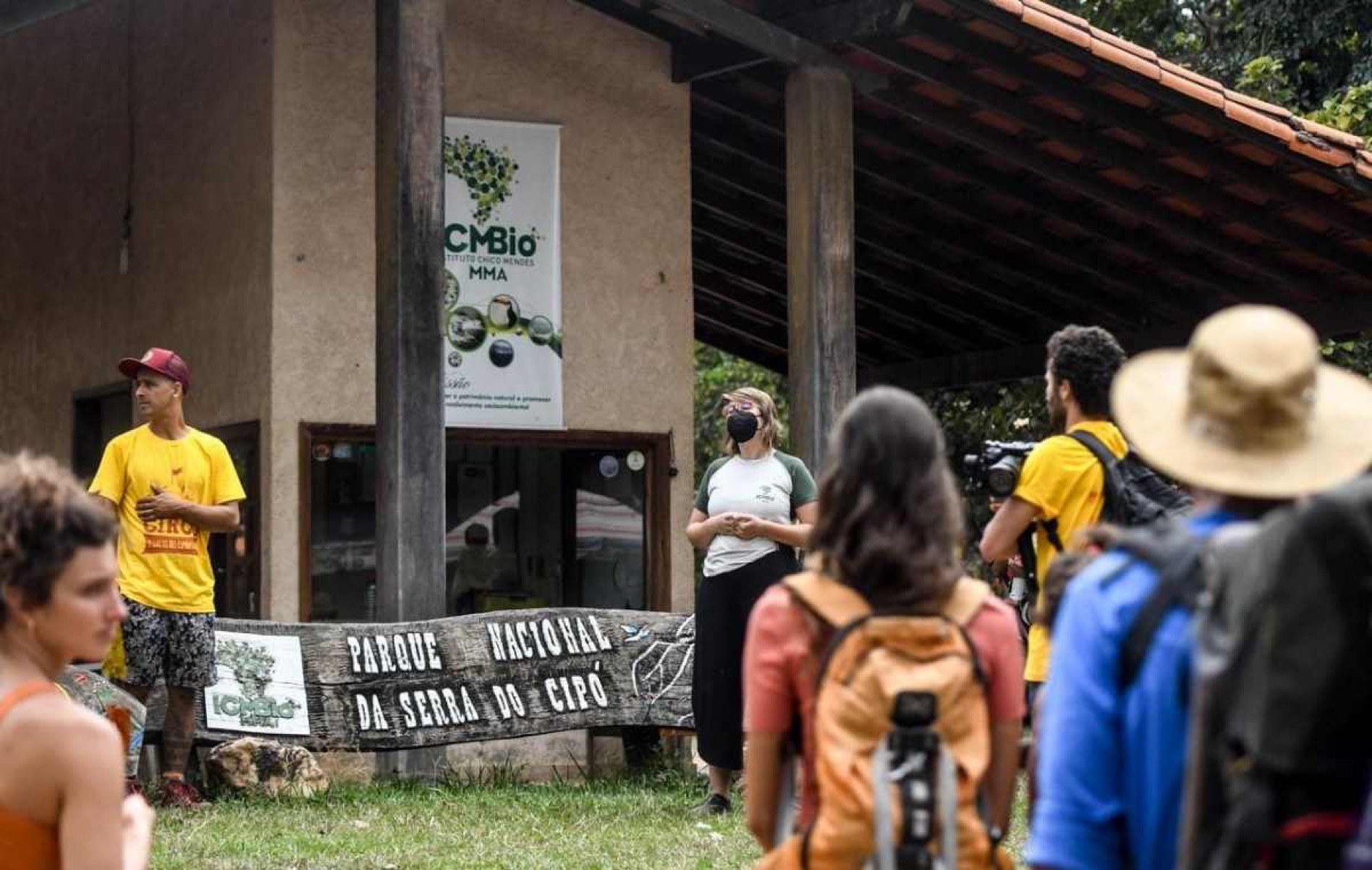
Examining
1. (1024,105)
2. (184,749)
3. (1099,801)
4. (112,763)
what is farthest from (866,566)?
(1024,105)

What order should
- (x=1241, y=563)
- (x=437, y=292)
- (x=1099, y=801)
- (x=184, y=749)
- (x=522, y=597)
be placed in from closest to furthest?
(x=1241, y=563) → (x=1099, y=801) → (x=184, y=749) → (x=437, y=292) → (x=522, y=597)

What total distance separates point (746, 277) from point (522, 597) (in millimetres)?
4547

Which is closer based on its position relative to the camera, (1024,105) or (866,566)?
(866,566)

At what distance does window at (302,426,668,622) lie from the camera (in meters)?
12.3

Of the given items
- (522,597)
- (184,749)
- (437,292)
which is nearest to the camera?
(184,749)

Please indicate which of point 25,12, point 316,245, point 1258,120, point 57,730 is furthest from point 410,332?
point 57,730

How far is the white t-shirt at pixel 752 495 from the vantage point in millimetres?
8688

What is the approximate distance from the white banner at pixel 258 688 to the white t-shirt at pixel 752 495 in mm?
2196

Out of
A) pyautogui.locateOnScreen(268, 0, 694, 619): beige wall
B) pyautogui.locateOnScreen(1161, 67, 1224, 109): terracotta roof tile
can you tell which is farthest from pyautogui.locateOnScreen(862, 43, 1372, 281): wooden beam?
pyautogui.locateOnScreen(268, 0, 694, 619): beige wall

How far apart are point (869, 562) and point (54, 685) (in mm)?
1255

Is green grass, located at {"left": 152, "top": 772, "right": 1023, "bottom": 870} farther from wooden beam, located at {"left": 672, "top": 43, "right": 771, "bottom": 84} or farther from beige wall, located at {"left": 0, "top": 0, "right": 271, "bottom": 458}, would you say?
wooden beam, located at {"left": 672, "top": 43, "right": 771, "bottom": 84}

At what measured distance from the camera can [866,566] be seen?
3508 millimetres

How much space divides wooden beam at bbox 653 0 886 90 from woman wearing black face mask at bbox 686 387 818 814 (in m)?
2.93

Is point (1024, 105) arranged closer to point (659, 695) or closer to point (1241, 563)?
point (659, 695)
